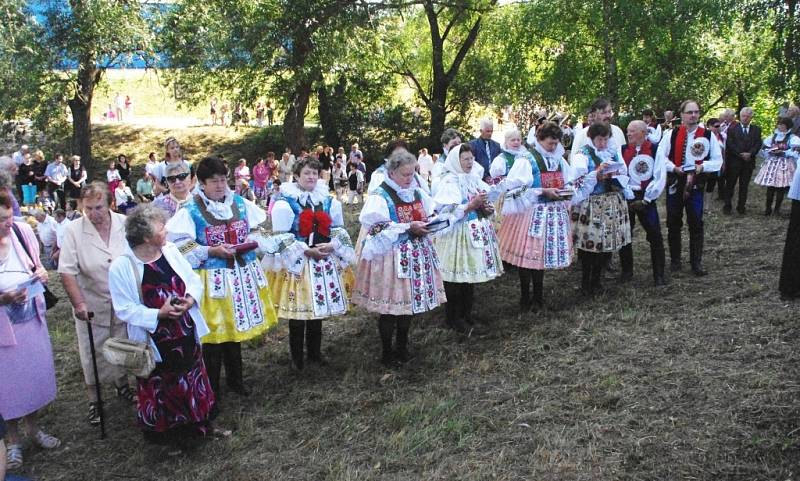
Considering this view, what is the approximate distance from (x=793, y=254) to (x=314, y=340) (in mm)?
4139

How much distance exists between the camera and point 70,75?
20578 mm

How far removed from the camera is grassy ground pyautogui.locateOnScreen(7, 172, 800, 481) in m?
3.89

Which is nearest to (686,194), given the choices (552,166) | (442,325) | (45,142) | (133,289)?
(552,166)

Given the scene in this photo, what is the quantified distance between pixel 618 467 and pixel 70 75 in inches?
834

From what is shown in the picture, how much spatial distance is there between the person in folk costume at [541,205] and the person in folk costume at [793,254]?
1842mm

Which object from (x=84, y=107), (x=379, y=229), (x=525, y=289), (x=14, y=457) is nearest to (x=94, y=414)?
(x=14, y=457)

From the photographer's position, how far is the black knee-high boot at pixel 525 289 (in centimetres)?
666

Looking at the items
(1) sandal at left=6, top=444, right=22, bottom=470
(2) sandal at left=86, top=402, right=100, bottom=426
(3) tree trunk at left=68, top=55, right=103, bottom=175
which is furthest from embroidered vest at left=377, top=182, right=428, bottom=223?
(3) tree trunk at left=68, top=55, right=103, bottom=175

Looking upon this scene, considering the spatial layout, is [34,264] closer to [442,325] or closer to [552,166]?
[442,325]

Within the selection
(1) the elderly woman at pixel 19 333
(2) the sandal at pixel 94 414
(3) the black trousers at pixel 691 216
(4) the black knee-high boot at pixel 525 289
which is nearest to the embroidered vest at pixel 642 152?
(3) the black trousers at pixel 691 216

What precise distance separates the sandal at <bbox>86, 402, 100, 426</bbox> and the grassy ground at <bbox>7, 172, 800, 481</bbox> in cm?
9

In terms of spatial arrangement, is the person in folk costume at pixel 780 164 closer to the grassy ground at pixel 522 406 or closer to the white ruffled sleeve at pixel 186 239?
the grassy ground at pixel 522 406

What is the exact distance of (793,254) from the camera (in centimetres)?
575

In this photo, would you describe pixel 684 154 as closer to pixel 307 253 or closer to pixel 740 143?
pixel 307 253
